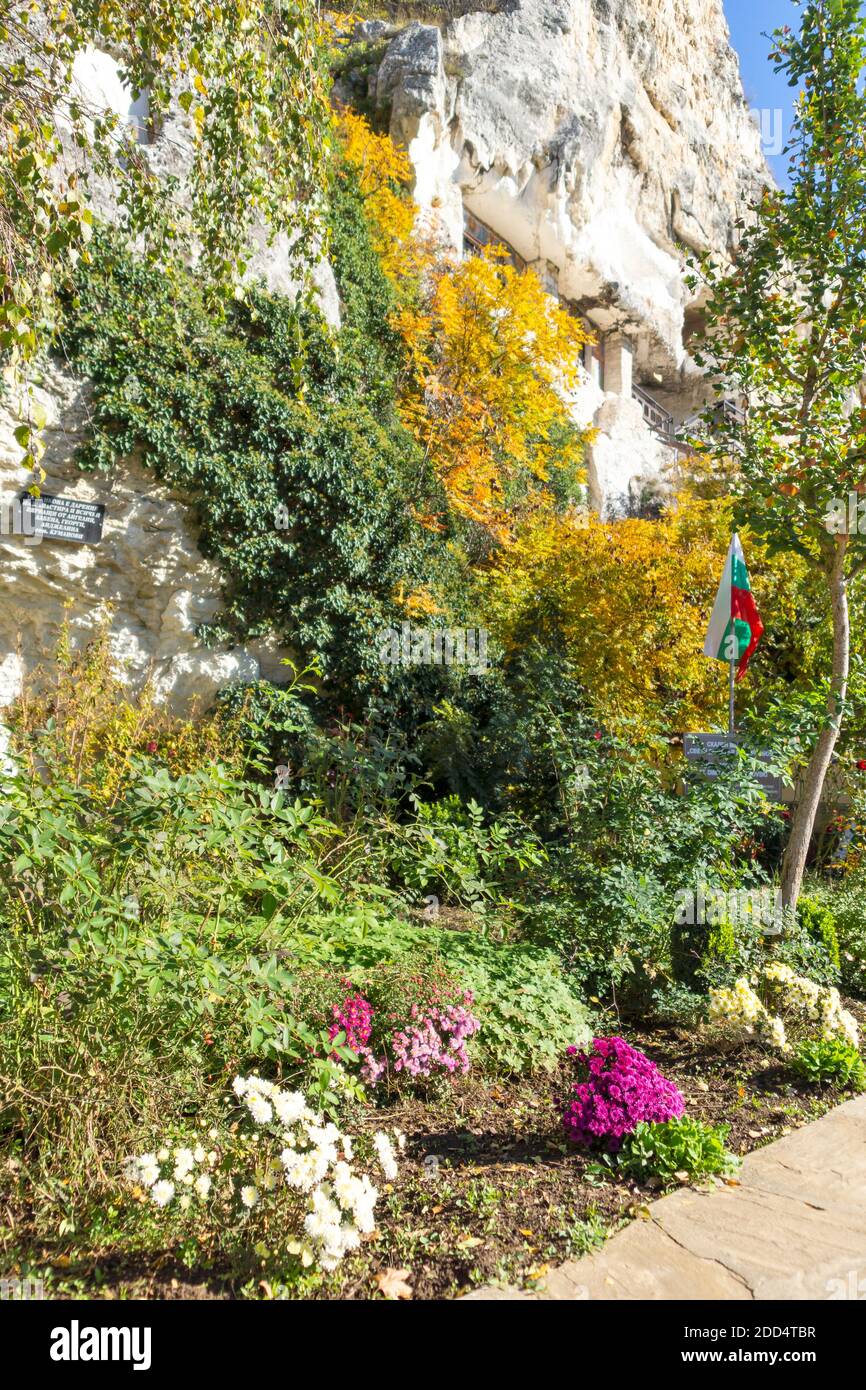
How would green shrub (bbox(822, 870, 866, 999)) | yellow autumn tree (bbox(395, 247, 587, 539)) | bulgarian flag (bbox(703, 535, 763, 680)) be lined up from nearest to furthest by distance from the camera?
1. green shrub (bbox(822, 870, 866, 999))
2. bulgarian flag (bbox(703, 535, 763, 680))
3. yellow autumn tree (bbox(395, 247, 587, 539))

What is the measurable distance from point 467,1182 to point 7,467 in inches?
292

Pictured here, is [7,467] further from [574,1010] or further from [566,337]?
[566,337]

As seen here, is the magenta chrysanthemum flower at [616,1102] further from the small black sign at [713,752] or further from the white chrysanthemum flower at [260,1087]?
the small black sign at [713,752]

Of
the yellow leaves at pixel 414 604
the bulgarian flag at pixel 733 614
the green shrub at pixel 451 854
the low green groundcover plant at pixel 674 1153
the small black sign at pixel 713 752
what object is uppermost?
the yellow leaves at pixel 414 604

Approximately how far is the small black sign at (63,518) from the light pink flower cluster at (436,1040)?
6.54m

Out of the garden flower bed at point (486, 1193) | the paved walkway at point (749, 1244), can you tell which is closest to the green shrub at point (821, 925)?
the garden flower bed at point (486, 1193)

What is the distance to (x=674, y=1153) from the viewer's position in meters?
3.05

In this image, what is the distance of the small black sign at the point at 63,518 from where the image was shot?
812 centimetres

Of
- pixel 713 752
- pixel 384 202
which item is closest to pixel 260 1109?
pixel 713 752

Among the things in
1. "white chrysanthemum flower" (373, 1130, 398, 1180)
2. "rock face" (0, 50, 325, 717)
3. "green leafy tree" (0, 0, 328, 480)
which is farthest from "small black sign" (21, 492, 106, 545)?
"white chrysanthemum flower" (373, 1130, 398, 1180)

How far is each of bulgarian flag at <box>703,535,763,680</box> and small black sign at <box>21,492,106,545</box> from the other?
19.0 feet

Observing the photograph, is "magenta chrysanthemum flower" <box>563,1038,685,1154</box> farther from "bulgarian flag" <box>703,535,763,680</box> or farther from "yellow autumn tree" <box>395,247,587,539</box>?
"yellow autumn tree" <box>395,247,587,539</box>

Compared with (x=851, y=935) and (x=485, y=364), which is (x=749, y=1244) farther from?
(x=485, y=364)

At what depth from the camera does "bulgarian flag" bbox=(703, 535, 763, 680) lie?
7.05 m
